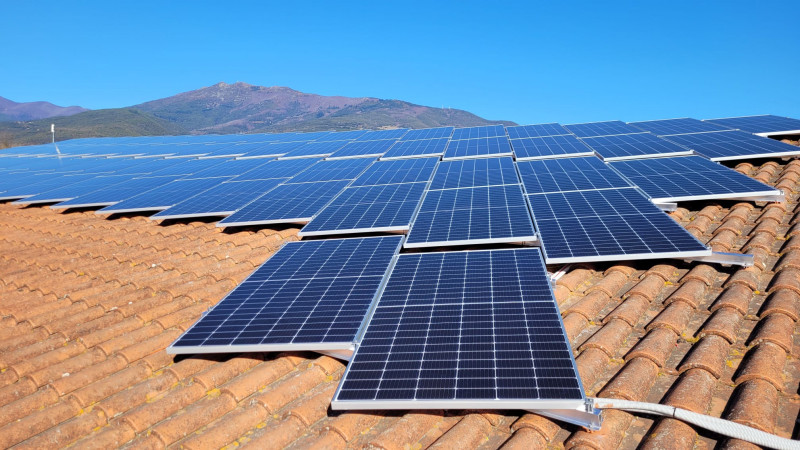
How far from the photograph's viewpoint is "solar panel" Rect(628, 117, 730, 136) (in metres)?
17.2

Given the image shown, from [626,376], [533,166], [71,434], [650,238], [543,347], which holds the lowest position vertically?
[71,434]

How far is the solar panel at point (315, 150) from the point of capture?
67.9ft

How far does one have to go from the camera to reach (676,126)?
18.9m

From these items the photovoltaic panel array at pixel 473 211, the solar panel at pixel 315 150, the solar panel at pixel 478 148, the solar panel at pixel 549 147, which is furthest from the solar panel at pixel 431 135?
the photovoltaic panel array at pixel 473 211

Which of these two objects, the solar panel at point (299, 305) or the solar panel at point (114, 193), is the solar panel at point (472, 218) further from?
the solar panel at point (114, 193)

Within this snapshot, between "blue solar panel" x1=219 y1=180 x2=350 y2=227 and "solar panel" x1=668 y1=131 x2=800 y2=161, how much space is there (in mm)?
11091

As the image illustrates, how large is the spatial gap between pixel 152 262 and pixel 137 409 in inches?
215

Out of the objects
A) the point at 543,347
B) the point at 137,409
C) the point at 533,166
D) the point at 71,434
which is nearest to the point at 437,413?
the point at 543,347

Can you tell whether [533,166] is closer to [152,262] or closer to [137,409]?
[152,262]

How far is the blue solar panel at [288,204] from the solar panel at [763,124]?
15.3m

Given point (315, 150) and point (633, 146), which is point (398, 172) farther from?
point (315, 150)

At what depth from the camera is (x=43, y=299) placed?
8.04m

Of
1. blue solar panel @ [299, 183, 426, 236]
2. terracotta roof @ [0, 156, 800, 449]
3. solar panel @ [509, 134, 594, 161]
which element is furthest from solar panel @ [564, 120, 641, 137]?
blue solar panel @ [299, 183, 426, 236]

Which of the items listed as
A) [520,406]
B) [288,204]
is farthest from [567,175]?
[520,406]
